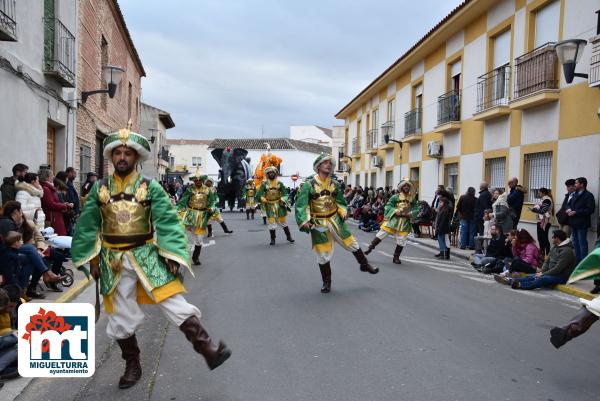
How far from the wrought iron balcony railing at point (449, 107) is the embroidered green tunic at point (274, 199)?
7.10m

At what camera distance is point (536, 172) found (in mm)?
13430

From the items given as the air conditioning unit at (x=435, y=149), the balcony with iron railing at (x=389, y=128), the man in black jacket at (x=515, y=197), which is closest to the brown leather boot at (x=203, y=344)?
the man in black jacket at (x=515, y=197)

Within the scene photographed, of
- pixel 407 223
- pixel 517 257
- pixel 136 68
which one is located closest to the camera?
pixel 517 257

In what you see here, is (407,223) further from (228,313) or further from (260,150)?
(260,150)

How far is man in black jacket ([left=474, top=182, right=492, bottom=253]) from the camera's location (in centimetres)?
1312

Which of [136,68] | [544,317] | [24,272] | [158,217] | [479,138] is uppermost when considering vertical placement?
[136,68]

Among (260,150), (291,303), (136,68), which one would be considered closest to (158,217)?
(291,303)

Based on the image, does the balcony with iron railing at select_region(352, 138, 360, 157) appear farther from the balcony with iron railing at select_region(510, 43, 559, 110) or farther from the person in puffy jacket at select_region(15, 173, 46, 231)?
the person in puffy jacket at select_region(15, 173, 46, 231)

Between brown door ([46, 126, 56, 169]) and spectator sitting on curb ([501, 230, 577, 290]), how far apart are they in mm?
10768

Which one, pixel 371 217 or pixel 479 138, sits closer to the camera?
pixel 479 138

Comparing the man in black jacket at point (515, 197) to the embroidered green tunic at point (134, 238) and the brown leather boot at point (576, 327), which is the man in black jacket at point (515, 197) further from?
the embroidered green tunic at point (134, 238)

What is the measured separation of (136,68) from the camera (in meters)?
28.3

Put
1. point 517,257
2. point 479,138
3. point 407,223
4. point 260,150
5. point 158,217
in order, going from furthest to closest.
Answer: point 260,150 → point 479,138 → point 407,223 → point 517,257 → point 158,217

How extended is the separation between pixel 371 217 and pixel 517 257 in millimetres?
9690
